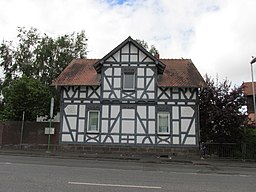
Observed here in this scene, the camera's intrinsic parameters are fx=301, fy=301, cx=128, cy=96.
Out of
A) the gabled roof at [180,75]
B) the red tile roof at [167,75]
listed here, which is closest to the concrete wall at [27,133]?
the red tile roof at [167,75]

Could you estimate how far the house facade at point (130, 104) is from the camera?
22.1 metres

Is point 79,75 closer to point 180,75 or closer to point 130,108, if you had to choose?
point 130,108

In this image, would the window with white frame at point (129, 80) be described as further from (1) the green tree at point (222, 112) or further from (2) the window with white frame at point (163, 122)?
(1) the green tree at point (222, 112)

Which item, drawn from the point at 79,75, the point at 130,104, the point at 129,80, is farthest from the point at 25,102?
the point at 130,104

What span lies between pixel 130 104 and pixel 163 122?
280 centimetres

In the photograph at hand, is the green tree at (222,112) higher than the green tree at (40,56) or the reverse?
the reverse

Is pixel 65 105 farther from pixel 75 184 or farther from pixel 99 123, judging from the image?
pixel 75 184

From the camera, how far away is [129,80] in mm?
23109

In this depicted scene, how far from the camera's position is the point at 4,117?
27562 mm

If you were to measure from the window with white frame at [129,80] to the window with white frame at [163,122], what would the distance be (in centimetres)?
307

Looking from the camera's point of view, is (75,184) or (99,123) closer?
(75,184)

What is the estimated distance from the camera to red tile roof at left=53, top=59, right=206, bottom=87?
74.0 ft

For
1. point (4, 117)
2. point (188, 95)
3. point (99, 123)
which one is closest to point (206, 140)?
Answer: point (188, 95)

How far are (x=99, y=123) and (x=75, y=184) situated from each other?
13.9 m
